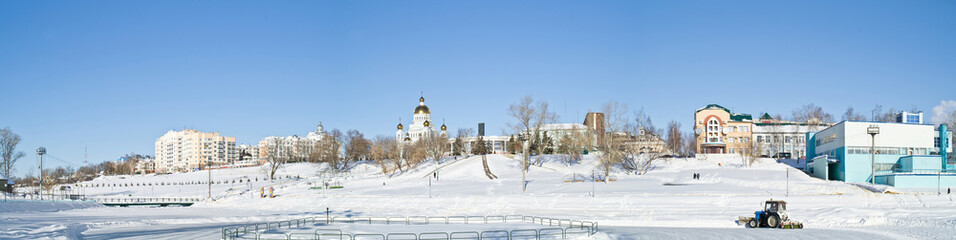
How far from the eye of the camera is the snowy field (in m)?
32.5

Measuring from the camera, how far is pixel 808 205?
4234 centimetres

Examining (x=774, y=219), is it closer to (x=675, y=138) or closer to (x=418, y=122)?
(x=675, y=138)

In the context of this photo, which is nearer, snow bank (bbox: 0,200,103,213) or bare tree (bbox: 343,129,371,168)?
snow bank (bbox: 0,200,103,213)

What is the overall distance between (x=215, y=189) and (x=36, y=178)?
8364cm

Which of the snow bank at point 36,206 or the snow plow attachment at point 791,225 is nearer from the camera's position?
the snow plow attachment at point 791,225

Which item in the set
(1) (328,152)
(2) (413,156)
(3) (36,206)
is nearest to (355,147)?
(1) (328,152)

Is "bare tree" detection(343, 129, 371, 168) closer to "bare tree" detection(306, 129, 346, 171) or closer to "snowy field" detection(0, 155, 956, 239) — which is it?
"bare tree" detection(306, 129, 346, 171)

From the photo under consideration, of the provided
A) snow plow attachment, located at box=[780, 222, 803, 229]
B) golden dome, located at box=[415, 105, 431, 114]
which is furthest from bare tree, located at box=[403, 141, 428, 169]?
golden dome, located at box=[415, 105, 431, 114]

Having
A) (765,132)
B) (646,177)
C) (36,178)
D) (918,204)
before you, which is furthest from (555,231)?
(36,178)

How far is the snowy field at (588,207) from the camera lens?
32.5 m

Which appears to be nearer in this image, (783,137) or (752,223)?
(752,223)

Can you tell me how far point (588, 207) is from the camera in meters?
44.9

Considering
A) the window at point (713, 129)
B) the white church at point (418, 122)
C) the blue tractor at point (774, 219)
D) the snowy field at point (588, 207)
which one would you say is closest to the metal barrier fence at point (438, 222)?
the snowy field at point (588, 207)

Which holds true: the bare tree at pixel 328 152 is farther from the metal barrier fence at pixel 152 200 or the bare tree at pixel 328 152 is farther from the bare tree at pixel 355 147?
the metal barrier fence at pixel 152 200
